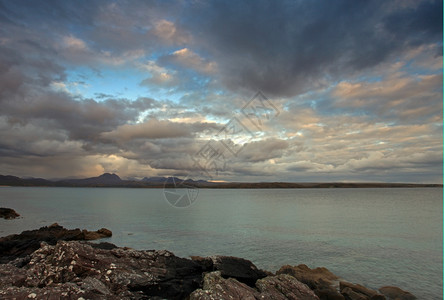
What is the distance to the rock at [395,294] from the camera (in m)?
14.9

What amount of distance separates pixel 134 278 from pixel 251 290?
15.8 feet

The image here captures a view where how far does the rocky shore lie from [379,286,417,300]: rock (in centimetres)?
179

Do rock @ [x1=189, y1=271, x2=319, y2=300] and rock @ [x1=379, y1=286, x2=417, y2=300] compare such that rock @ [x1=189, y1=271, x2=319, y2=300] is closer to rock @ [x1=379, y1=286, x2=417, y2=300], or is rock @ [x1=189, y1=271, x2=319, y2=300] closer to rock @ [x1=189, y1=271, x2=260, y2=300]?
rock @ [x1=189, y1=271, x2=260, y2=300]

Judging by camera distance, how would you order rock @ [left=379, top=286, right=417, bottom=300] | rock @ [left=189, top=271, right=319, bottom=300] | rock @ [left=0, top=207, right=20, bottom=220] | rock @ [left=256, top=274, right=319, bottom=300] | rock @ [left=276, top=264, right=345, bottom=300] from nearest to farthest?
rock @ [left=189, top=271, right=319, bottom=300] < rock @ [left=256, top=274, right=319, bottom=300] < rock @ [left=276, top=264, right=345, bottom=300] < rock @ [left=379, top=286, right=417, bottom=300] < rock @ [left=0, top=207, right=20, bottom=220]

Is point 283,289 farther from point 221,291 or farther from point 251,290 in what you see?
point 221,291

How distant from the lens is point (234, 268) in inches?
508

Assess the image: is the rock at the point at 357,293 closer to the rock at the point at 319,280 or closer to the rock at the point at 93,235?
the rock at the point at 319,280

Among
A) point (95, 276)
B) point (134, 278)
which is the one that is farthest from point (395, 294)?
point (95, 276)

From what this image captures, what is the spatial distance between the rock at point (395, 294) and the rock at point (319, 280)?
2614mm

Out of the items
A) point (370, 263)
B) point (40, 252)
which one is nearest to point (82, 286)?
point (40, 252)

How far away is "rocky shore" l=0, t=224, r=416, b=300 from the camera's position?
9.46 m

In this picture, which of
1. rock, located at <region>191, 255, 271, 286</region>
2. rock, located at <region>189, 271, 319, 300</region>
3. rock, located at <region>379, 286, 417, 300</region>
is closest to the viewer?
rock, located at <region>189, 271, 319, 300</region>

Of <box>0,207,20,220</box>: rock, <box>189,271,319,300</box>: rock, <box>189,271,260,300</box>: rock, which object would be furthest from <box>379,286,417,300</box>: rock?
<box>0,207,20,220</box>: rock

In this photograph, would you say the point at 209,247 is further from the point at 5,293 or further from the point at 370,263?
the point at 5,293
